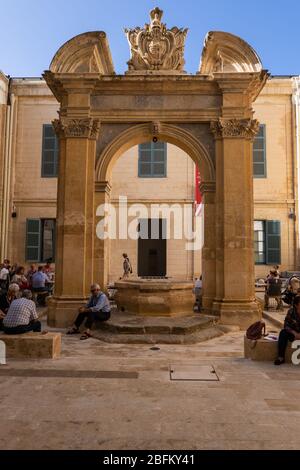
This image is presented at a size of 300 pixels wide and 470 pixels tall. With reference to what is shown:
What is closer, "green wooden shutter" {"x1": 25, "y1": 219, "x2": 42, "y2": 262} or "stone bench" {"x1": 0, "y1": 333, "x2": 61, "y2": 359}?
"stone bench" {"x1": 0, "y1": 333, "x2": 61, "y2": 359}

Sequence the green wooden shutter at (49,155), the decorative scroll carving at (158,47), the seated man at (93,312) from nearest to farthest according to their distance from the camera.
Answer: the seated man at (93,312) → the decorative scroll carving at (158,47) → the green wooden shutter at (49,155)

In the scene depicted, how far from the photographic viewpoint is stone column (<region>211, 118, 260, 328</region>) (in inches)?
359

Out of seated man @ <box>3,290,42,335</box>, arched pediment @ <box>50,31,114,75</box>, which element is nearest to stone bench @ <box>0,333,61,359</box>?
seated man @ <box>3,290,42,335</box>

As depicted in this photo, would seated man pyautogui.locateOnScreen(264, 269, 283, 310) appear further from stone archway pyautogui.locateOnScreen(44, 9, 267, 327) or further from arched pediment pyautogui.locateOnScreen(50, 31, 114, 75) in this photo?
arched pediment pyautogui.locateOnScreen(50, 31, 114, 75)

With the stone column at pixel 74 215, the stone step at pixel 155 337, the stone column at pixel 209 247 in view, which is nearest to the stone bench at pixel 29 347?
the stone step at pixel 155 337

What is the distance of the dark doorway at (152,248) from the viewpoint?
18078 mm

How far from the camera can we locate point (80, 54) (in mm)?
9555

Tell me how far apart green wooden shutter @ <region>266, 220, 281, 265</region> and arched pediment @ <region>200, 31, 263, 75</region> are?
9644 millimetres

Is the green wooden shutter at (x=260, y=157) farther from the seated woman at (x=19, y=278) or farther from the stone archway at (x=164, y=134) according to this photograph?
the seated woman at (x=19, y=278)

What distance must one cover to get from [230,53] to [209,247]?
4.74m

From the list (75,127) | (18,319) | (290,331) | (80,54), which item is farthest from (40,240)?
(290,331)

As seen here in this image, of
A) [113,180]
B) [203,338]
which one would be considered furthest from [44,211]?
[203,338]

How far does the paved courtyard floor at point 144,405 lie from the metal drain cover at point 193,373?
12cm
